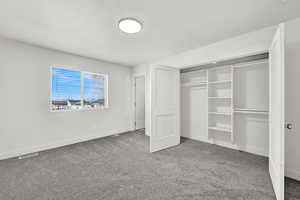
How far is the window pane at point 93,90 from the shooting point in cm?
422

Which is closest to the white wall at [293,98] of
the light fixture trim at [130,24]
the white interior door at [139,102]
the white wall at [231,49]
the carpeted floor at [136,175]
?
the white wall at [231,49]

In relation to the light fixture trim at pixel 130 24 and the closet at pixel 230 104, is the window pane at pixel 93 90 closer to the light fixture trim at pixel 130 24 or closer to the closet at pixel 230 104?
the light fixture trim at pixel 130 24

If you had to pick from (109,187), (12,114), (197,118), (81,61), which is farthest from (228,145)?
(12,114)

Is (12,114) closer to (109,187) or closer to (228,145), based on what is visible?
(109,187)

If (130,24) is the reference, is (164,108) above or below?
below

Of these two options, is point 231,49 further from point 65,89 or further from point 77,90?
point 65,89

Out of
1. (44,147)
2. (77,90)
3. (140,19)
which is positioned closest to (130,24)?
(140,19)

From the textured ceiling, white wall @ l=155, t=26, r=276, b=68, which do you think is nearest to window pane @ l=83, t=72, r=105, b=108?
the textured ceiling

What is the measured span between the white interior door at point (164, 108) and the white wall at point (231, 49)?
0.48 meters

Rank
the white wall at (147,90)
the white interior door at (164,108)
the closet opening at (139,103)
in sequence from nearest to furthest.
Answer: the white interior door at (164,108)
the white wall at (147,90)
the closet opening at (139,103)

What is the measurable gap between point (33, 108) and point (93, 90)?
5.32 ft

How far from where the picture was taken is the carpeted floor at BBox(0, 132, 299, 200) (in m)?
1.76

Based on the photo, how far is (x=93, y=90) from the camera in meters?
4.41

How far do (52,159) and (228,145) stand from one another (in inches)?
165
